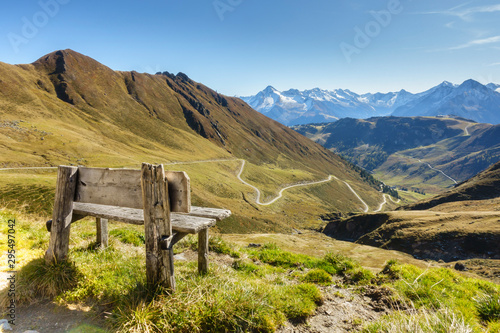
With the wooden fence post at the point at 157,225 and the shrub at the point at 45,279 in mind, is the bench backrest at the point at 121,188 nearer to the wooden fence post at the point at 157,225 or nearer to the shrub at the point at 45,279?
the wooden fence post at the point at 157,225

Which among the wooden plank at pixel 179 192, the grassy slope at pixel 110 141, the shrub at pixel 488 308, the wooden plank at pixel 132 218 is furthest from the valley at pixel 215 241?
the wooden plank at pixel 179 192

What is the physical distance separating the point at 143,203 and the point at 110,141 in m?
124

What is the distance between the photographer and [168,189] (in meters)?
4.68

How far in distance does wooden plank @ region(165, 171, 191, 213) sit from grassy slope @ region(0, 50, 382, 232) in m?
42.9

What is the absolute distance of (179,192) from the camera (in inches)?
180

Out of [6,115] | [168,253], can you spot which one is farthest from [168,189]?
[6,115]

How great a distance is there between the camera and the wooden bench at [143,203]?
4.57 metres

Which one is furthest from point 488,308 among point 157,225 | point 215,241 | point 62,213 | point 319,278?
point 62,213

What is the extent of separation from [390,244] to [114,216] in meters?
69.6

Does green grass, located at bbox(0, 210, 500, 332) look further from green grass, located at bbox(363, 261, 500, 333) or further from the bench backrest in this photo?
the bench backrest

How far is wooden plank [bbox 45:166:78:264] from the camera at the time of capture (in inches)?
217

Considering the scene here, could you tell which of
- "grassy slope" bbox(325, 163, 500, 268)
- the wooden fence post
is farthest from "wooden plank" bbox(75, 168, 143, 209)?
"grassy slope" bbox(325, 163, 500, 268)

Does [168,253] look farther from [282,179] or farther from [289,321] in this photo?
[282,179]

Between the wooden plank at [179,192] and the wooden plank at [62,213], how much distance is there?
2752 mm
